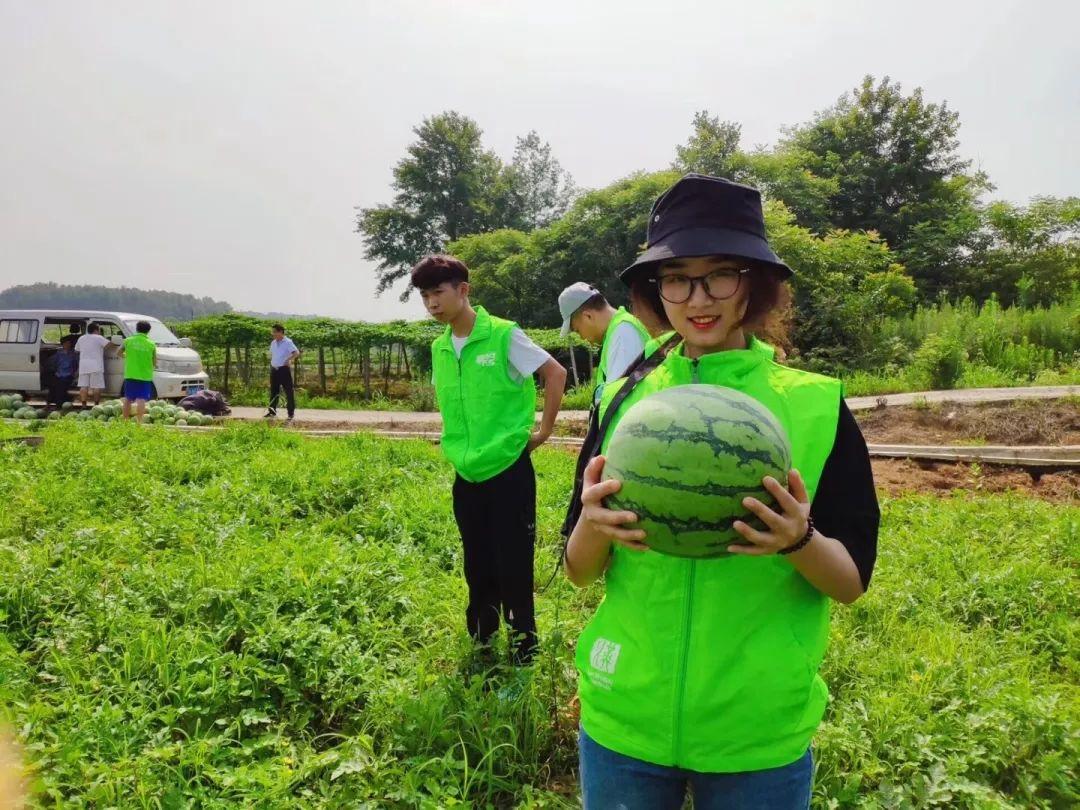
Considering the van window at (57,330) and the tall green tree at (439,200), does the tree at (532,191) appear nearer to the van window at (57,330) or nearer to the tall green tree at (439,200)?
the tall green tree at (439,200)

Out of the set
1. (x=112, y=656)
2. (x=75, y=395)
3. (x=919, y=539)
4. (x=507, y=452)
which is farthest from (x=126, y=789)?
(x=75, y=395)

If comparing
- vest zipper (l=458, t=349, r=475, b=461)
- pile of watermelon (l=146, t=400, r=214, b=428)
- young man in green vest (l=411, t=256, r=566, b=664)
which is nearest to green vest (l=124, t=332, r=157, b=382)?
pile of watermelon (l=146, t=400, r=214, b=428)

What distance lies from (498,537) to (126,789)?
1.77 meters

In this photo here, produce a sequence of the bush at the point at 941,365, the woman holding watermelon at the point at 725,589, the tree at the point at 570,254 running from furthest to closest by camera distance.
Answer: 1. the tree at the point at 570,254
2. the bush at the point at 941,365
3. the woman holding watermelon at the point at 725,589

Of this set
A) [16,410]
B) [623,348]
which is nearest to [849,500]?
[623,348]

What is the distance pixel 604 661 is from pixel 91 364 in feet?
47.5

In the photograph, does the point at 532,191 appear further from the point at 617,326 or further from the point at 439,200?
the point at 617,326

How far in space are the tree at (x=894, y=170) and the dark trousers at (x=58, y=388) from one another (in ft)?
78.3

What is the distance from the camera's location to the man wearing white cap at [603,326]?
3.34 m

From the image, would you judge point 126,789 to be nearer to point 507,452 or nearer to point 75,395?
point 507,452

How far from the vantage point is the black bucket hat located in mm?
1403

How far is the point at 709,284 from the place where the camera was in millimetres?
1440

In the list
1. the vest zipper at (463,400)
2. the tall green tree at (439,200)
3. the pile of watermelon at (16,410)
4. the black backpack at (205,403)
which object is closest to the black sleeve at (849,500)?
the vest zipper at (463,400)

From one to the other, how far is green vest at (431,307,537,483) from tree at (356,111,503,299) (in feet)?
129
